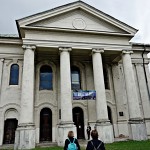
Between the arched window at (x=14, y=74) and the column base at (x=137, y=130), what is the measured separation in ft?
38.2

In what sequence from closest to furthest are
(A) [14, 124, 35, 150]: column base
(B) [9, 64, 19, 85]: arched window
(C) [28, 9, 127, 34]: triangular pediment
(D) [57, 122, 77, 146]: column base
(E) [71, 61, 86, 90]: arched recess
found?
(A) [14, 124, 35, 150]: column base, (D) [57, 122, 77, 146]: column base, (C) [28, 9, 127, 34]: triangular pediment, (B) [9, 64, 19, 85]: arched window, (E) [71, 61, 86, 90]: arched recess

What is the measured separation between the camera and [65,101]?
15.2m

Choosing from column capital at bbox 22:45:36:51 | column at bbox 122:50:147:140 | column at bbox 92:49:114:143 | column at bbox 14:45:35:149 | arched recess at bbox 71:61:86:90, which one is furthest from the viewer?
arched recess at bbox 71:61:86:90

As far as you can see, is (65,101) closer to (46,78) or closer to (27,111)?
(27,111)

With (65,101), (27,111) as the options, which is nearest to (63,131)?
(65,101)

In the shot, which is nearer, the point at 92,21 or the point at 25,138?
the point at 25,138

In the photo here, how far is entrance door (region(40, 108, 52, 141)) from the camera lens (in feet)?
56.1

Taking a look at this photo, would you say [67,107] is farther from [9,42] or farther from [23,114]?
[9,42]

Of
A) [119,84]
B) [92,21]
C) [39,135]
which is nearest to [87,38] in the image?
[92,21]

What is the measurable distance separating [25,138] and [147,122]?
1358cm

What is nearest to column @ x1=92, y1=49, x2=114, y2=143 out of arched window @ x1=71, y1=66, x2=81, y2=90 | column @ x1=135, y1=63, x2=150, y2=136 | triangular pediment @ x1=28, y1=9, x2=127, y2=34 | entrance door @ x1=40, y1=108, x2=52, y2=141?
triangular pediment @ x1=28, y1=9, x2=127, y2=34

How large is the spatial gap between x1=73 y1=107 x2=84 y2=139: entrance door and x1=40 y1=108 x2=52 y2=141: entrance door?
2518mm

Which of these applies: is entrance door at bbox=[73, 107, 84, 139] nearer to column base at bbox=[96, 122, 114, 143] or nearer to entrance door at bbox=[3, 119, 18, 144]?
column base at bbox=[96, 122, 114, 143]

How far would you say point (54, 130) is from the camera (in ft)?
56.5
